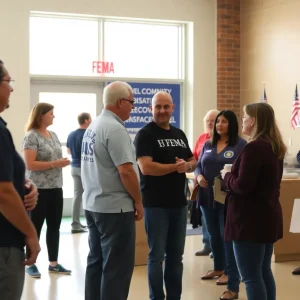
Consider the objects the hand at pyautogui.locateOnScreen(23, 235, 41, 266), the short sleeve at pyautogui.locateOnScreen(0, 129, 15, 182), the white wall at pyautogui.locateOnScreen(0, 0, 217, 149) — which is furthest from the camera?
the white wall at pyautogui.locateOnScreen(0, 0, 217, 149)

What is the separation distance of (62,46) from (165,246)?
5.81 metres

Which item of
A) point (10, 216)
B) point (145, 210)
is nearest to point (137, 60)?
point (145, 210)

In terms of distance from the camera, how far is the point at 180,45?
9.80 metres

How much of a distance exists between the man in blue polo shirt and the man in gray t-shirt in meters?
1.03

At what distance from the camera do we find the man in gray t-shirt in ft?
10.9

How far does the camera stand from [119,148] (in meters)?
3.31

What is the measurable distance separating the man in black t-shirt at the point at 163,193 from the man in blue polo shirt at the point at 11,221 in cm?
158

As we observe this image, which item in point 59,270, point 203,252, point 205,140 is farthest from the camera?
point 203,252

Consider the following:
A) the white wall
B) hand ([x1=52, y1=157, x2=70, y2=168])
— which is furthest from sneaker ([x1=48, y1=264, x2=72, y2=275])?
the white wall

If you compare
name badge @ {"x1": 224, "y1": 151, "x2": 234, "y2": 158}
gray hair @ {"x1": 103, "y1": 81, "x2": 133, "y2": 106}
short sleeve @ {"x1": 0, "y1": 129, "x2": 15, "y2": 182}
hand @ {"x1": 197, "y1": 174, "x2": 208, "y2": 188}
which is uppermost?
gray hair @ {"x1": 103, "y1": 81, "x2": 133, "y2": 106}

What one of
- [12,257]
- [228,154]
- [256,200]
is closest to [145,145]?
[256,200]

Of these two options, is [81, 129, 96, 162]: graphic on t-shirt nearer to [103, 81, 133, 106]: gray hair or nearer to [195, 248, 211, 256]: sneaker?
[103, 81, 133, 106]: gray hair

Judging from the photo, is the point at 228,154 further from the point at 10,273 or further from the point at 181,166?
the point at 10,273

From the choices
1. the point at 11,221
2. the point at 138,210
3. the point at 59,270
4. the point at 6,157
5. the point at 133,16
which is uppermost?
the point at 133,16
